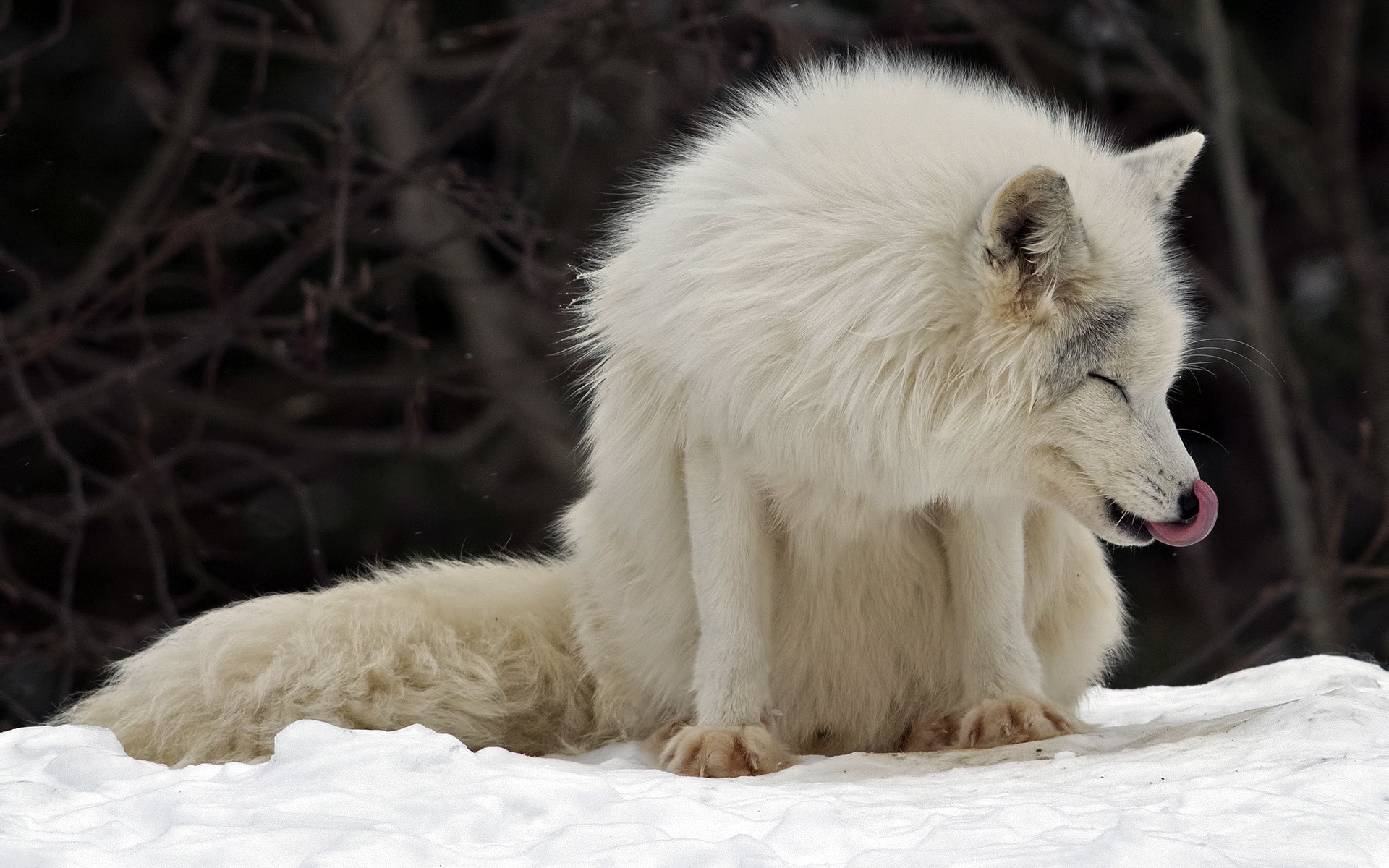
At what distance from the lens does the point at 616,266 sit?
2.85m

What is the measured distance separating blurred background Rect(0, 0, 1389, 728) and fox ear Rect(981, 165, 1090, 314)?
2519 millimetres

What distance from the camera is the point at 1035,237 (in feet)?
7.72

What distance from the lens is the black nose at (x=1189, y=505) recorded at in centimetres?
247

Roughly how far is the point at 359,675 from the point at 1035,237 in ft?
4.78

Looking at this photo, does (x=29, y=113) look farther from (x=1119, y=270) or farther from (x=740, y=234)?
(x=1119, y=270)

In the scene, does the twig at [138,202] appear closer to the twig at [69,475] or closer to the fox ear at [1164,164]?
the twig at [69,475]

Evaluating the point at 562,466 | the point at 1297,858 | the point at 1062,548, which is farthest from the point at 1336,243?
the point at 1297,858

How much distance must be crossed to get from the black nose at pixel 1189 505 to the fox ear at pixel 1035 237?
426 millimetres

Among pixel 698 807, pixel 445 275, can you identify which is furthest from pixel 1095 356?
pixel 445 275

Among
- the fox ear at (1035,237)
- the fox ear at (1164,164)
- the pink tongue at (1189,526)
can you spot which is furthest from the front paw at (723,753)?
the fox ear at (1164,164)

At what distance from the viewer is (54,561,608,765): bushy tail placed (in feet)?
8.37

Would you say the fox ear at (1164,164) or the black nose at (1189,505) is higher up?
the fox ear at (1164,164)

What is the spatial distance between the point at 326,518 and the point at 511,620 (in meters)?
3.66

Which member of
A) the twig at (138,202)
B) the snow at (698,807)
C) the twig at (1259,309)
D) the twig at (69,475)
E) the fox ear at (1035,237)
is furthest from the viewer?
the twig at (1259,309)
